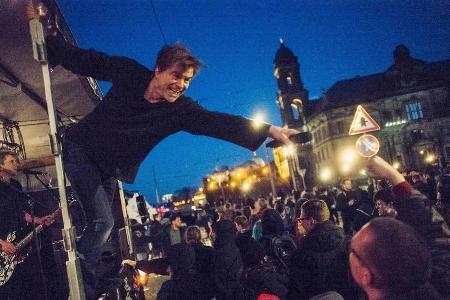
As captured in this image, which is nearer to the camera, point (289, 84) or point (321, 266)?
point (321, 266)

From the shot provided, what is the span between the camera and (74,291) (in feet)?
8.21

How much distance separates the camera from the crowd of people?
1908mm

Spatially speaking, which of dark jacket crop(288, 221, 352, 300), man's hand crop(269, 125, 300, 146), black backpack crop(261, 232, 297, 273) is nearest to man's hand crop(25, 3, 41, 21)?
man's hand crop(269, 125, 300, 146)

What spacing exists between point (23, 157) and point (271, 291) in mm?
5956

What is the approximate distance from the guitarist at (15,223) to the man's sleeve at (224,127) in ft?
9.02

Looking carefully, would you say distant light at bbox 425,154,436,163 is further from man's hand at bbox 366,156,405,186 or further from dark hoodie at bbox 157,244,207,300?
man's hand at bbox 366,156,405,186

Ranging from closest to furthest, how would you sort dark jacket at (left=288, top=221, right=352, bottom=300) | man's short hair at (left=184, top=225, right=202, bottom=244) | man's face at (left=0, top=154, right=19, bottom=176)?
1. dark jacket at (left=288, top=221, right=352, bottom=300)
2. man's face at (left=0, top=154, right=19, bottom=176)
3. man's short hair at (left=184, top=225, right=202, bottom=244)

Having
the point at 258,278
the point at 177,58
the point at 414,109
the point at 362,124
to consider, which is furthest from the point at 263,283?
the point at 414,109

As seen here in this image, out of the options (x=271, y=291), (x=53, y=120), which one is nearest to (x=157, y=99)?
(x=53, y=120)

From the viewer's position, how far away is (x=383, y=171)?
303 centimetres

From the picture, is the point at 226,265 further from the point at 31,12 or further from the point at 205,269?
the point at 31,12

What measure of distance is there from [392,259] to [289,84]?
6791cm

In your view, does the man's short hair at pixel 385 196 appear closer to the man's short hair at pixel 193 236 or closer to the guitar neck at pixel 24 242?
the man's short hair at pixel 193 236

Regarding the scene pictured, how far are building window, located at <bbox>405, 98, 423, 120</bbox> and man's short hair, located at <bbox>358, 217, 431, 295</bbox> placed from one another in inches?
2471
